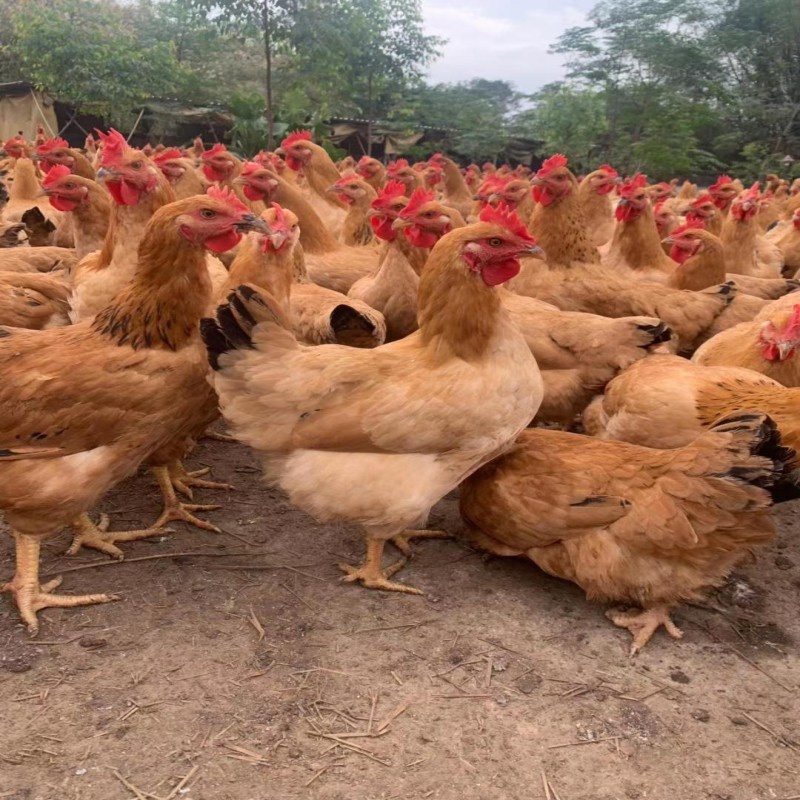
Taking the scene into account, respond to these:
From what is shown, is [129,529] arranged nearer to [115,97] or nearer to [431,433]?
[431,433]

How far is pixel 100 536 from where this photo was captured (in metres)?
2.67

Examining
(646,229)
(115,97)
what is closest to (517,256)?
(646,229)

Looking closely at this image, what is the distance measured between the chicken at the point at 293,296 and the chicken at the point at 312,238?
0.96 m

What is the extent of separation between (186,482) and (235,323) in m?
1.32

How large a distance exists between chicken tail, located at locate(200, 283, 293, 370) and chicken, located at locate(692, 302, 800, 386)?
2.20 metres

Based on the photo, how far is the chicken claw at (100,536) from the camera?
2619 mm

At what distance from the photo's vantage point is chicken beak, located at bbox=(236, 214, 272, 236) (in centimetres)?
237

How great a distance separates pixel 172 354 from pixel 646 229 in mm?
3857

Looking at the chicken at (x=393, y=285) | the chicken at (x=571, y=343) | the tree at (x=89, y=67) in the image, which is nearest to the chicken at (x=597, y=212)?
the chicken at (x=393, y=285)

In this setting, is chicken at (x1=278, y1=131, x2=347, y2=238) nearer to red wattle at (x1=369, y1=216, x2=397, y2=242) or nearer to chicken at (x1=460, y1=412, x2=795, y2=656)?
red wattle at (x1=369, y1=216, x2=397, y2=242)

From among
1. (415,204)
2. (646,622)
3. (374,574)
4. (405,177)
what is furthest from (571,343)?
(405,177)

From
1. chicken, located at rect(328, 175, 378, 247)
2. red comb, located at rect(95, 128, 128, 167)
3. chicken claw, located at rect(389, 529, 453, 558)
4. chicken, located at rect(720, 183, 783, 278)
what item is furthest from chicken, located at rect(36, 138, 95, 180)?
chicken, located at rect(720, 183, 783, 278)

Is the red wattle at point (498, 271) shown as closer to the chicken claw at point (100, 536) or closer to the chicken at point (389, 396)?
the chicken at point (389, 396)

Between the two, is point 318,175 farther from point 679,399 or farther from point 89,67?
point 89,67
